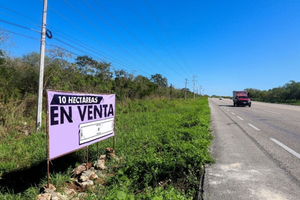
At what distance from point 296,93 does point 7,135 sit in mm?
62228

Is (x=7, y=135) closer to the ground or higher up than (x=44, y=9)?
closer to the ground

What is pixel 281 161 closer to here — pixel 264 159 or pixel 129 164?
pixel 264 159

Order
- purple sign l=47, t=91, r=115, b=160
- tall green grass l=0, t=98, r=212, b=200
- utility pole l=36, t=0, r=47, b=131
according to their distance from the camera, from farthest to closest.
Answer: utility pole l=36, t=0, r=47, b=131
purple sign l=47, t=91, r=115, b=160
tall green grass l=0, t=98, r=212, b=200

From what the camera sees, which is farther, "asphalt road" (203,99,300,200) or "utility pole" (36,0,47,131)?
"utility pole" (36,0,47,131)

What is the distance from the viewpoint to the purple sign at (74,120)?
2935 mm

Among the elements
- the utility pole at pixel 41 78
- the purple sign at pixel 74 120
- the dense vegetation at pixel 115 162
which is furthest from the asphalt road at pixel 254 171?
the utility pole at pixel 41 78

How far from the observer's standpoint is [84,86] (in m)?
12.8

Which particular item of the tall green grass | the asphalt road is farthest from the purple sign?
the asphalt road

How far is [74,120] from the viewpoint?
134 inches

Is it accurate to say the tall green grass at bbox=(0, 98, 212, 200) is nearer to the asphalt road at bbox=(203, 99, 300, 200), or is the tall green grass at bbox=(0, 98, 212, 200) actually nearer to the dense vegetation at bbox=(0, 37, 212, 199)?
the dense vegetation at bbox=(0, 37, 212, 199)

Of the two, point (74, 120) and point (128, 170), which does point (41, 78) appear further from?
point (128, 170)

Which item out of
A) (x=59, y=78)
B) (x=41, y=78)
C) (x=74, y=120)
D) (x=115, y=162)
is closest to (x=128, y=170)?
(x=115, y=162)

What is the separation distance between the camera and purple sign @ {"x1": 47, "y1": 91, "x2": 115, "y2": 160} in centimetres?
293

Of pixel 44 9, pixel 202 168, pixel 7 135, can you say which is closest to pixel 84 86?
pixel 44 9
